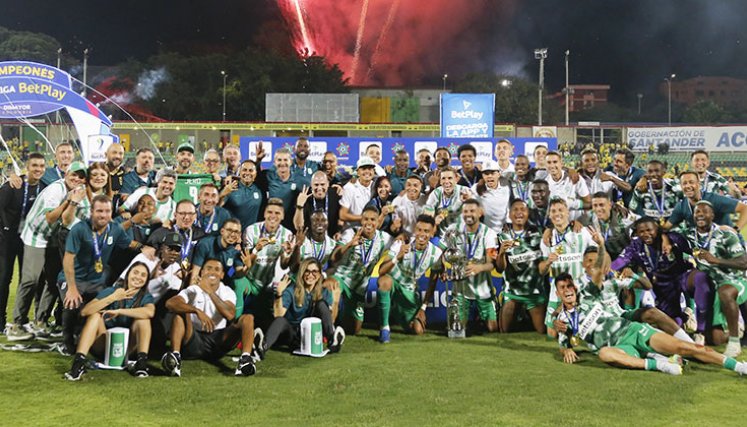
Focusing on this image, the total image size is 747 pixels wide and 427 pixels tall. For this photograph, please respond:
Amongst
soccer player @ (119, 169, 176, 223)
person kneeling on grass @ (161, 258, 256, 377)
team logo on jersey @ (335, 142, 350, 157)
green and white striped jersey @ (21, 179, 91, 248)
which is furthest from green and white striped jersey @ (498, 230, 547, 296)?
team logo on jersey @ (335, 142, 350, 157)

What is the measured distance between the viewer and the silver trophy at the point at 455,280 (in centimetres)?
921

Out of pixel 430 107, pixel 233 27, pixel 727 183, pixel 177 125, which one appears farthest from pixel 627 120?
pixel 727 183

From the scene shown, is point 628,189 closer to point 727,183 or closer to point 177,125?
point 727,183

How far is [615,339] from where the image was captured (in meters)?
7.65

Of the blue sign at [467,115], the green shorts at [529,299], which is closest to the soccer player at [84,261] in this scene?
the green shorts at [529,299]

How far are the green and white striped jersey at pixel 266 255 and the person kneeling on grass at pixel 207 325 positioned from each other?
35.2 inches

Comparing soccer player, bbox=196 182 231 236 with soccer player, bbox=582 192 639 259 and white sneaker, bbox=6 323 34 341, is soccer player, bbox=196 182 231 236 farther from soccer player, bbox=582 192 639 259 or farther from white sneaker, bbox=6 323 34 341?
soccer player, bbox=582 192 639 259

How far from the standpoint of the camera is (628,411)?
20.1ft

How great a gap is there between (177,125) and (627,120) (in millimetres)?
75990

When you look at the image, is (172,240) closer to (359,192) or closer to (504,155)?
(359,192)

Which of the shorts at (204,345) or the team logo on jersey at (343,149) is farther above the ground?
the team logo on jersey at (343,149)

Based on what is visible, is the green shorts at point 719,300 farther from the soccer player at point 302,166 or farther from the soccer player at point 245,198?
the soccer player at point 245,198

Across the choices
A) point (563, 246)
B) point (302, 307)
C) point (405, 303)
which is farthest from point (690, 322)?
point (302, 307)

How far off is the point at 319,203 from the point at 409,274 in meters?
1.54
